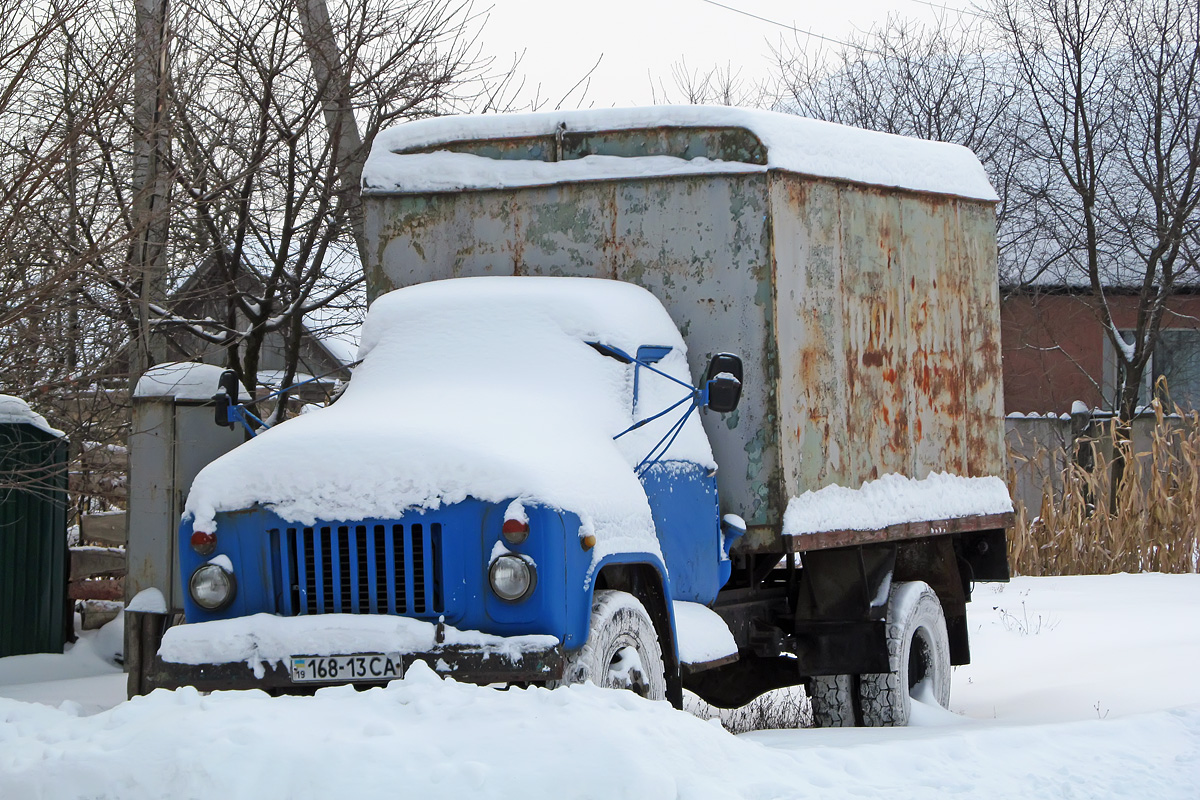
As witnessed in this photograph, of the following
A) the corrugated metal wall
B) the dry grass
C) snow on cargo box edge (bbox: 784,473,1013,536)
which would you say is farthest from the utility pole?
the dry grass

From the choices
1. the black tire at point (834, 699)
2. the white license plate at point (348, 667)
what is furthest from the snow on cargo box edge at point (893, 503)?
the white license plate at point (348, 667)

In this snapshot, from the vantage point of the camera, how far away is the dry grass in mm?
14180

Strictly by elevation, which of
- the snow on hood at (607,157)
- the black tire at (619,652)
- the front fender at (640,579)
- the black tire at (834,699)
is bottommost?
the black tire at (834,699)

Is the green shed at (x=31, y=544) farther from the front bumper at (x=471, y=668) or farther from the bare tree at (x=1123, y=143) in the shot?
the bare tree at (x=1123, y=143)

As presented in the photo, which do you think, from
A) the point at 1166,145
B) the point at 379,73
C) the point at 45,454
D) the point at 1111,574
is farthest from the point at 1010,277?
the point at 45,454

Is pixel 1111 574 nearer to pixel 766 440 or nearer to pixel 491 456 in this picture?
pixel 766 440

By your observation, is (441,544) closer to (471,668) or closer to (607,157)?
(471,668)

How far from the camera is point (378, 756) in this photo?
4465 mm

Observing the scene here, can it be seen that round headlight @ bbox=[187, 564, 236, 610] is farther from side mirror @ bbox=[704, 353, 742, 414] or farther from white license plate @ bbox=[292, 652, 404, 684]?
side mirror @ bbox=[704, 353, 742, 414]

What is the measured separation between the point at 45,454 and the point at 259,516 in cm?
471

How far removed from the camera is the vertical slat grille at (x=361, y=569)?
220 inches

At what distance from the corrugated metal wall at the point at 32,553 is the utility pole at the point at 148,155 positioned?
0.80 m

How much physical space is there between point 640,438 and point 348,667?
6.13ft

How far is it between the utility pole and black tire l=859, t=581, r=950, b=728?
4543 millimetres
